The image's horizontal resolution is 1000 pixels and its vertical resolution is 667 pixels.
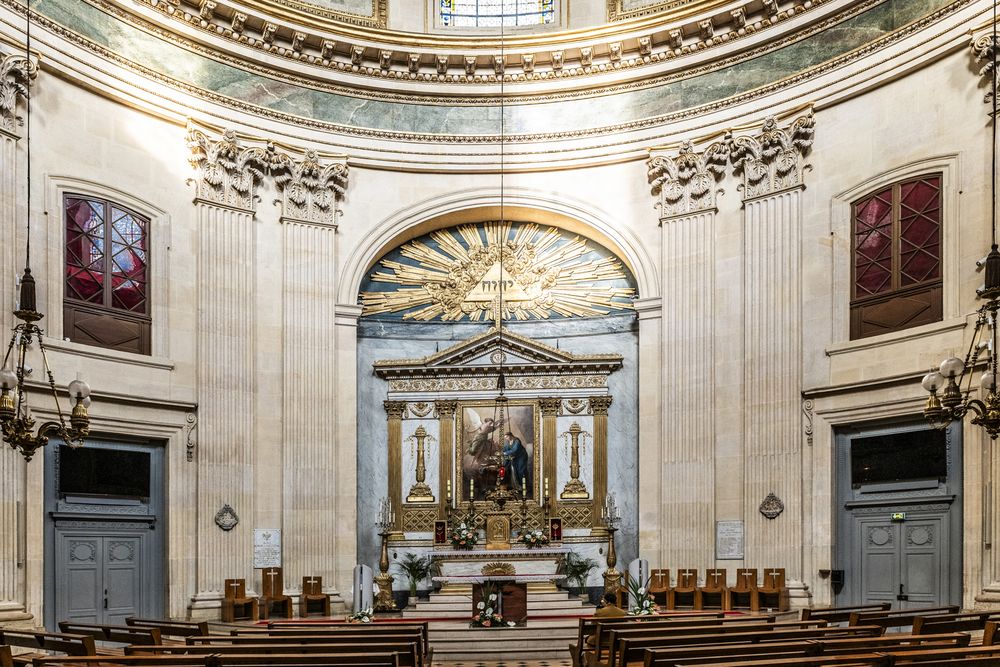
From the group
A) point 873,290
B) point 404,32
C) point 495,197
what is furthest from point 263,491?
point 873,290

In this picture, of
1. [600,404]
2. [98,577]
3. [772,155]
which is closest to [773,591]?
[600,404]

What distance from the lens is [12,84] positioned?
53.5ft

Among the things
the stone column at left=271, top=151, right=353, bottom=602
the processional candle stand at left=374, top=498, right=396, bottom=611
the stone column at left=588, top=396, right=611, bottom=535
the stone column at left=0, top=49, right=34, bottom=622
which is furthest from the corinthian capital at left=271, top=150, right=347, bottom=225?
the stone column at left=588, top=396, right=611, bottom=535

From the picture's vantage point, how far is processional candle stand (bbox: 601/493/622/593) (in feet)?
65.4

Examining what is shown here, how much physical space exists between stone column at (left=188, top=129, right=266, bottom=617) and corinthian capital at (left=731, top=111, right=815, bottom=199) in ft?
28.6

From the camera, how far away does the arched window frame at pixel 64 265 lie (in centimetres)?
1689

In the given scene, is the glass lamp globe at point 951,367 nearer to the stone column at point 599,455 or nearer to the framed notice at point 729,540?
the framed notice at point 729,540

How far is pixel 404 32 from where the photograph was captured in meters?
Answer: 21.4

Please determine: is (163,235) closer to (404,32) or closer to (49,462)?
(49,462)

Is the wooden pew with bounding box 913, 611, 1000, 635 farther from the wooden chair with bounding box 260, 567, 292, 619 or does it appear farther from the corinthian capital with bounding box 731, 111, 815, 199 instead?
the wooden chair with bounding box 260, 567, 292, 619

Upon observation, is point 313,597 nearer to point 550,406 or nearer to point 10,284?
point 550,406

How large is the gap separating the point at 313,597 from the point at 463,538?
9.70 feet

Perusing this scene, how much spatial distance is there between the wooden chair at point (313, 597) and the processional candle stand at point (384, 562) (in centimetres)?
97

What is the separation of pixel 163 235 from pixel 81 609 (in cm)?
619
